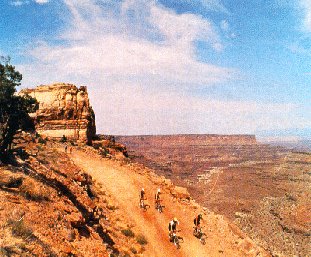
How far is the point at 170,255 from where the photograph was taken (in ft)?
66.1

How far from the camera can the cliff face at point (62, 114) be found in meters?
36.6

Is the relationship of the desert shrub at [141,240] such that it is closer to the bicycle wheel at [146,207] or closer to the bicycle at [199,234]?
the bicycle wheel at [146,207]

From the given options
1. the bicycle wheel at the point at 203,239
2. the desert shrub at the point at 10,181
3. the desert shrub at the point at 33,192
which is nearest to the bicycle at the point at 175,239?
the bicycle wheel at the point at 203,239

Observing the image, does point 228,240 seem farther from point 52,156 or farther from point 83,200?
point 52,156

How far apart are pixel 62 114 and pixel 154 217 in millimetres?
18293

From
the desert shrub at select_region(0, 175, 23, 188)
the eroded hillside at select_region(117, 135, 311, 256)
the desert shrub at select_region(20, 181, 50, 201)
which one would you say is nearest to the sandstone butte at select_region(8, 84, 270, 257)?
the desert shrub at select_region(20, 181, 50, 201)

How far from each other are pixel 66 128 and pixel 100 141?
4850 mm

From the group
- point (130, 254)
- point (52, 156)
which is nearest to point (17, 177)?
point (130, 254)

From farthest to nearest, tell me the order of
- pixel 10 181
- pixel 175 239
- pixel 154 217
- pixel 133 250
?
Answer: pixel 154 217, pixel 175 239, pixel 133 250, pixel 10 181

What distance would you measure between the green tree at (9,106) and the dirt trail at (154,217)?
29.3ft

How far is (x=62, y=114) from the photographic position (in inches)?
1451

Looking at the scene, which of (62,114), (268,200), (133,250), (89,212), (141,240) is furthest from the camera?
(268,200)

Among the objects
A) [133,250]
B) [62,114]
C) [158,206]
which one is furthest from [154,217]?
[62,114]

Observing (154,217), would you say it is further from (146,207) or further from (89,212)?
(89,212)
